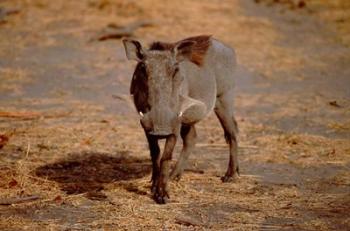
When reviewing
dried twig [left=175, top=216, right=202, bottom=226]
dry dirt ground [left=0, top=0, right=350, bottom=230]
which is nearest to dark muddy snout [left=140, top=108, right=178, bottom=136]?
dry dirt ground [left=0, top=0, right=350, bottom=230]

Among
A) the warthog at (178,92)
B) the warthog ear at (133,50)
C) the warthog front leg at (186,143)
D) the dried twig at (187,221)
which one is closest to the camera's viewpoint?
the dried twig at (187,221)

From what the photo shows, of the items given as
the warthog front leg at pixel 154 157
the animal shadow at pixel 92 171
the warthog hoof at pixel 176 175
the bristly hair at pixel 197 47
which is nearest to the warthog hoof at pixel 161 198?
the warthog front leg at pixel 154 157

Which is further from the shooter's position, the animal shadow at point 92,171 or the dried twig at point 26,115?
the dried twig at point 26,115

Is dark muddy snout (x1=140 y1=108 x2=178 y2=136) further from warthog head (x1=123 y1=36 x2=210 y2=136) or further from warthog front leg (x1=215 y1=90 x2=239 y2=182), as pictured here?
warthog front leg (x1=215 y1=90 x2=239 y2=182)

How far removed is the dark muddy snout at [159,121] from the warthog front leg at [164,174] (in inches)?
13.9

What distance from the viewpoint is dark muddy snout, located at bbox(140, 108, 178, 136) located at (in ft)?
17.3

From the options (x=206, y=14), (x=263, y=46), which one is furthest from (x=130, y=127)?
(x=206, y=14)

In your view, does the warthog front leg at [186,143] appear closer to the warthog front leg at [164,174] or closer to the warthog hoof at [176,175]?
the warthog hoof at [176,175]

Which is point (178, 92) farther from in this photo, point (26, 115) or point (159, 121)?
point (26, 115)

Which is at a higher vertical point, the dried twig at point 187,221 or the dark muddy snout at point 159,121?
the dark muddy snout at point 159,121

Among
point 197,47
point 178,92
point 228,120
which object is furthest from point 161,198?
point 197,47

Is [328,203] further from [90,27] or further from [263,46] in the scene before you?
[90,27]

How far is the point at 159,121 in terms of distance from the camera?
527 cm

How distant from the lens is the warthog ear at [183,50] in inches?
225
